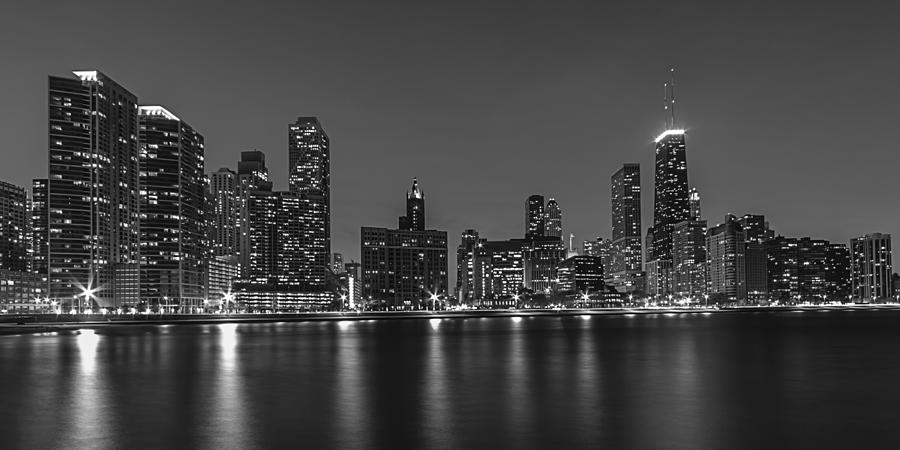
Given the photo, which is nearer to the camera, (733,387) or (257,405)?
(257,405)

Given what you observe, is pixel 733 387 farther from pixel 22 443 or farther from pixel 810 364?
pixel 22 443

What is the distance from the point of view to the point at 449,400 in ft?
109

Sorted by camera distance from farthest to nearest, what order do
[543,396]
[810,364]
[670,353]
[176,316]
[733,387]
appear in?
[176,316] → [670,353] → [810,364] → [733,387] → [543,396]

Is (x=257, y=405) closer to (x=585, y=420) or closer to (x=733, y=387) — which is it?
(x=585, y=420)

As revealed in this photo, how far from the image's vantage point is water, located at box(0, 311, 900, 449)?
24.2 metres

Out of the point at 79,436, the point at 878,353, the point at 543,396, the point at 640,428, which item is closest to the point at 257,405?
the point at 79,436

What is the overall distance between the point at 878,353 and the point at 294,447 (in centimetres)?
6063

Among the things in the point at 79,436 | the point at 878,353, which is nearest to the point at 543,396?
the point at 79,436

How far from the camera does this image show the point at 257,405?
31531 mm

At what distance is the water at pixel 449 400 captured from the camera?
24.2 m

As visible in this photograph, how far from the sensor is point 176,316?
611ft

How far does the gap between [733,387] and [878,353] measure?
36.2 metres

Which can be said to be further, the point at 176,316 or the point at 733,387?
the point at 176,316

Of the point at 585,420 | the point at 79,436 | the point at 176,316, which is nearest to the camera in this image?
the point at 79,436
